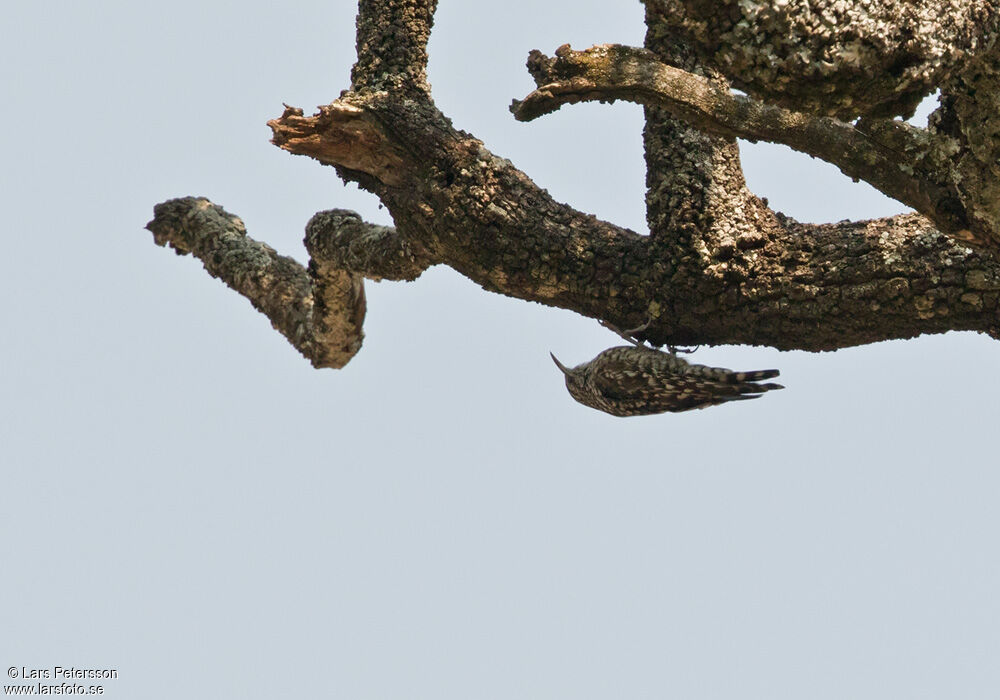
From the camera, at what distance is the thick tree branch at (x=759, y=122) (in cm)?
363

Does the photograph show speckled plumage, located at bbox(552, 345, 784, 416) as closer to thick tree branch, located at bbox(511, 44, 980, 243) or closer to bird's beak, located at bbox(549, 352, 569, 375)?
bird's beak, located at bbox(549, 352, 569, 375)

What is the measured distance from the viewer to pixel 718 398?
226 inches

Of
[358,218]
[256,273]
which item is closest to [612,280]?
[358,218]

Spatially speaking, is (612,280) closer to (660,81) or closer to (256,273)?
(660,81)

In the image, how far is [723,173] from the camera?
4762mm

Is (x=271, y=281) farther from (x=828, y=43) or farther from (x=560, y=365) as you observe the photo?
(x=828, y=43)

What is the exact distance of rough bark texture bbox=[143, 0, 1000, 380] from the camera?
324 cm

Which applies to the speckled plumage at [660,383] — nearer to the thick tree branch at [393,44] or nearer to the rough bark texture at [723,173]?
the rough bark texture at [723,173]

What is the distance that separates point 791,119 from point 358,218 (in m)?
2.75

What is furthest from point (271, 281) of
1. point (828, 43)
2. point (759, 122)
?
point (828, 43)

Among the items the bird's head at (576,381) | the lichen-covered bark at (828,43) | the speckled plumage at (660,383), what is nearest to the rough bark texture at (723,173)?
the lichen-covered bark at (828,43)

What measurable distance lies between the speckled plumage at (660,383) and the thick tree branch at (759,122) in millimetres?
1739

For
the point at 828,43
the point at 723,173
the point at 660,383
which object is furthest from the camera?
the point at 660,383

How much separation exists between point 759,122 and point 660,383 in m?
2.07
